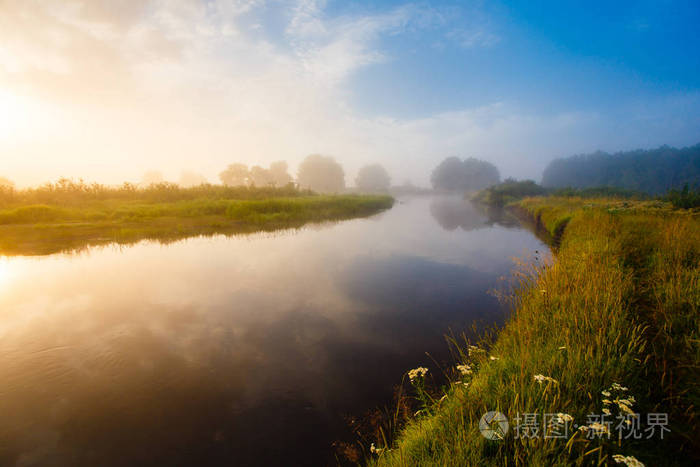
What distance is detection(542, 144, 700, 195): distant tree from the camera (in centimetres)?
4803

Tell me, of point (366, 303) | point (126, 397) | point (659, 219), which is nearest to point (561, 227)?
point (659, 219)

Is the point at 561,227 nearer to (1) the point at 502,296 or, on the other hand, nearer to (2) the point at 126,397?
(1) the point at 502,296

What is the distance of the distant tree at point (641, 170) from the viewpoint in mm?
48031

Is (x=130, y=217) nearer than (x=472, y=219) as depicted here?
Yes

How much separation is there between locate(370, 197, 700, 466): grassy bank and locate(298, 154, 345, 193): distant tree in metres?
77.1

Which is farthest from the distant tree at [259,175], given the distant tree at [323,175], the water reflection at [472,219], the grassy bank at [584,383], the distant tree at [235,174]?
the grassy bank at [584,383]

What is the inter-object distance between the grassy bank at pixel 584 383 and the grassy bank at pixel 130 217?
14.9m

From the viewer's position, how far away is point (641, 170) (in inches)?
2173

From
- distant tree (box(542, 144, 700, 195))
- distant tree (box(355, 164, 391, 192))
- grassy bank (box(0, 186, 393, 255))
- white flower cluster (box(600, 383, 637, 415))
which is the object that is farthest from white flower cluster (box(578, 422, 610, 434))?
distant tree (box(355, 164, 391, 192))

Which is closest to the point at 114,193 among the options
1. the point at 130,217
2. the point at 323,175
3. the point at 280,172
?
the point at 130,217

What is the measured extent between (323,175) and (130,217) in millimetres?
66089

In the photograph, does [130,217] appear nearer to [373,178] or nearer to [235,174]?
[235,174]

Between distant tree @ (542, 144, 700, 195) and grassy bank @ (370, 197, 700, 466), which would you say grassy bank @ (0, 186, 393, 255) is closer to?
grassy bank @ (370, 197, 700, 466)

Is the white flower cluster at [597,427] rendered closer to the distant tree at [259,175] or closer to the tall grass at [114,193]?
the tall grass at [114,193]
